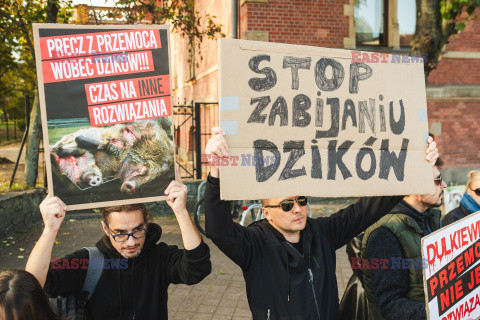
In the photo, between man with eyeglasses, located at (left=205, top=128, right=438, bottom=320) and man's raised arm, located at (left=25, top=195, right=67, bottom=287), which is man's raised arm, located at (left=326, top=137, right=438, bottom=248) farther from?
man's raised arm, located at (left=25, top=195, right=67, bottom=287)

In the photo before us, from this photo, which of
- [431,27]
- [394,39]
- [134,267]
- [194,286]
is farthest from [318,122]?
[394,39]

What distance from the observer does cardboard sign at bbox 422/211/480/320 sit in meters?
1.84

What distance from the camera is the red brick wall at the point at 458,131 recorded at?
407 inches

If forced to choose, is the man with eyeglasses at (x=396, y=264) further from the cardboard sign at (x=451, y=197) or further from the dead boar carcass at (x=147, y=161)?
the cardboard sign at (x=451, y=197)

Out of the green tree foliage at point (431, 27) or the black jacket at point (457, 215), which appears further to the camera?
the green tree foliage at point (431, 27)

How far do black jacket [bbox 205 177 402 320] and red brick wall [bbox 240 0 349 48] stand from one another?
794 centimetres

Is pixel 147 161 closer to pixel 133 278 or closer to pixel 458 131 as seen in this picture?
pixel 133 278

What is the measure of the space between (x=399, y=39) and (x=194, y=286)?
849 centimetres

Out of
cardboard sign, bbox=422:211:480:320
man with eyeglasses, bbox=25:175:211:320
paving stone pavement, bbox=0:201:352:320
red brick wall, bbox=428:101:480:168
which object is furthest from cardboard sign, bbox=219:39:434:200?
red brick wall, bbox=428:101:480:168

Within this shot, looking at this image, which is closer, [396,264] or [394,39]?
[396,264]

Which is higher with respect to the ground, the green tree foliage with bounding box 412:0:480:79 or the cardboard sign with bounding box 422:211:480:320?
the green tree foliage with bounding box 412:0:480:79

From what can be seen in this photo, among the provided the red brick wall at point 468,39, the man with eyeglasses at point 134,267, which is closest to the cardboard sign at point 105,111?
the man with eyeglasses at point 134,267

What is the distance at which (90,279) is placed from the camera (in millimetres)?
2029

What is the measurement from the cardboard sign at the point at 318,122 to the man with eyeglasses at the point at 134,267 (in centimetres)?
40
